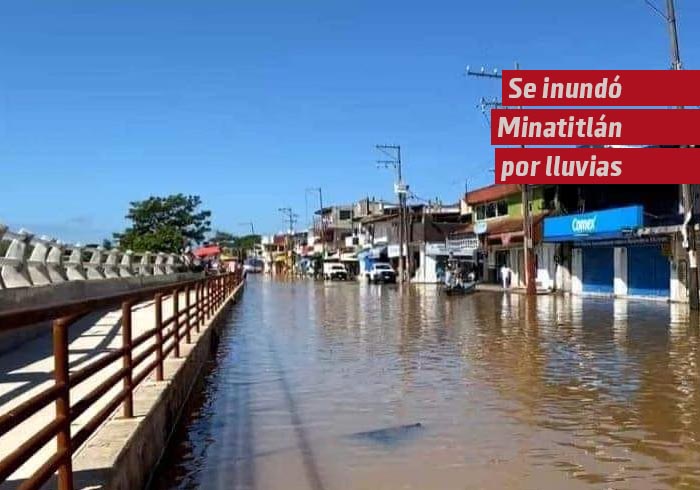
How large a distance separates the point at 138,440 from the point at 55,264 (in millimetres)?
13057

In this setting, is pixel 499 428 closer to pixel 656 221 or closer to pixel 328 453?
pixel 328 453

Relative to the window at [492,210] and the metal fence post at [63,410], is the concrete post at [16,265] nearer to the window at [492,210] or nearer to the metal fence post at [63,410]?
the metal fence post at [63,410]

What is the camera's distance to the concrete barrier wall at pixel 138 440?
16.6ft

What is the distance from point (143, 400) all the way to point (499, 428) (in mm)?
3871

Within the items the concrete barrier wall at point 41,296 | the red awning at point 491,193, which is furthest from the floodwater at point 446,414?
the red awning at point 491,193

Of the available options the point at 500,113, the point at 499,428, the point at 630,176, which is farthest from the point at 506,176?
the point at 499,428

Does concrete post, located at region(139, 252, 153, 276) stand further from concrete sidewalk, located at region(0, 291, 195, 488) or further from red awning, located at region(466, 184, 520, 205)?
red awning, located at region(466, 184, 520, 205)

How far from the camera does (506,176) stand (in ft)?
101

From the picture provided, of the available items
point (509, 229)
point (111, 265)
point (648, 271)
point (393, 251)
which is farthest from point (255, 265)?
point (111, 265)

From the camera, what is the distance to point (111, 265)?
27203 millimetres
